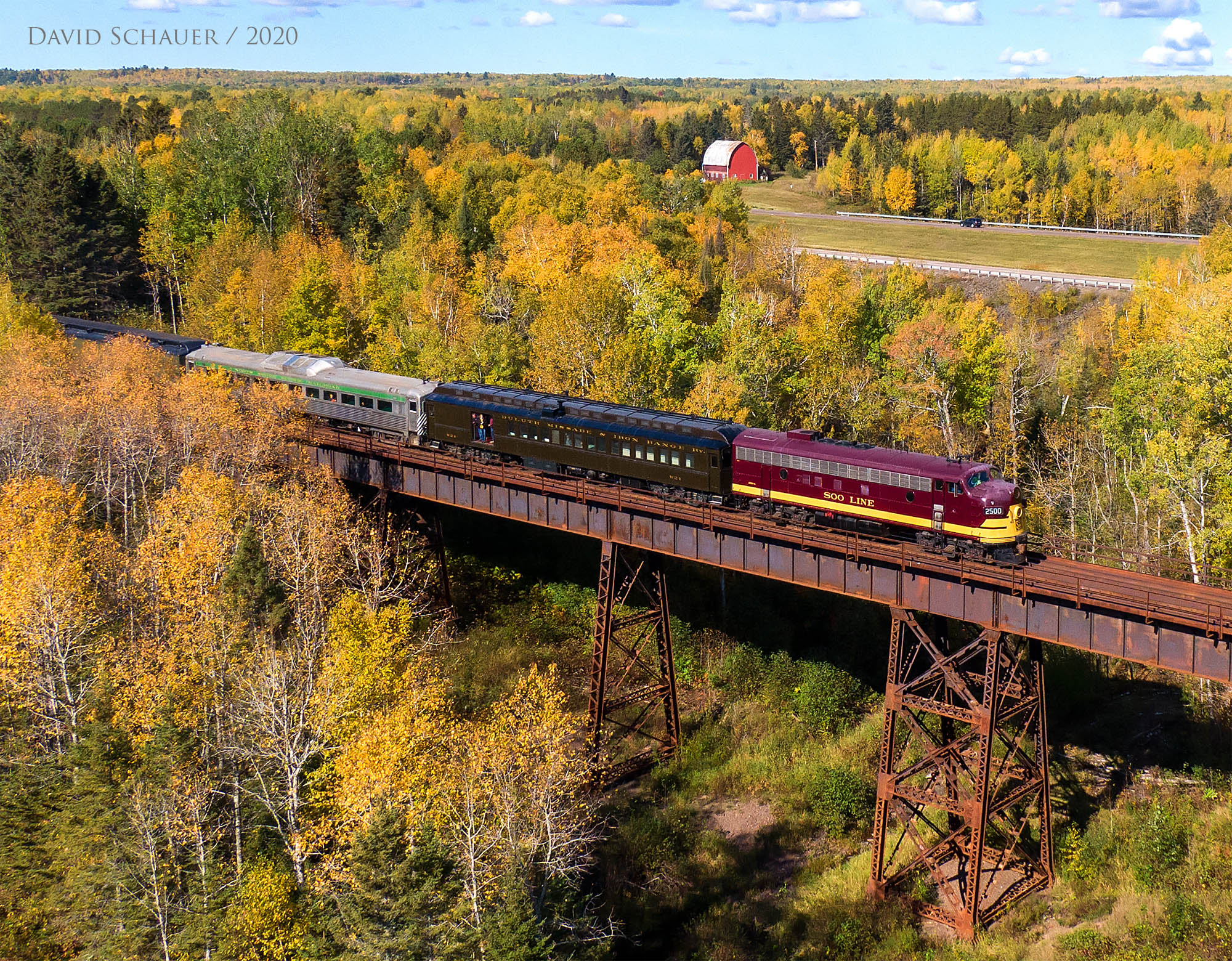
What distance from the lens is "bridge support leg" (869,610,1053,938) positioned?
36.0 m

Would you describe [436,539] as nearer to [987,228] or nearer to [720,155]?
[987,228]

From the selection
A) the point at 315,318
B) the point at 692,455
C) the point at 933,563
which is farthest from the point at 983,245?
the point at 933,563

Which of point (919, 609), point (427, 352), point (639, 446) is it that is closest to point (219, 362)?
point (427, 352)

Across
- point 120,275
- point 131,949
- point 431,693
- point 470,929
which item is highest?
point 120,275

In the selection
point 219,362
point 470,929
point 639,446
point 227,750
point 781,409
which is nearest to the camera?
point 470,929

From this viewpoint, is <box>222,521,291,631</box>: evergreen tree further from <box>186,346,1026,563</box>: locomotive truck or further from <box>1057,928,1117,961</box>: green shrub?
<box>1057,928,1117,961</box>: green shrub

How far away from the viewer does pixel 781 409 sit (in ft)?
235

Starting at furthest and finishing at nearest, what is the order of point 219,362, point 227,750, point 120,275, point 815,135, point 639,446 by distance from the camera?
point 815,135 < point 120,275 < point 219,362 < point 639,446 < point 227,750

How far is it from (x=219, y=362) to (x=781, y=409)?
120 feet

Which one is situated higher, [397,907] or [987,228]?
[987,228]

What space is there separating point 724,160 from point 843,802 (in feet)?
463

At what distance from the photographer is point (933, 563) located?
36375 millimetres

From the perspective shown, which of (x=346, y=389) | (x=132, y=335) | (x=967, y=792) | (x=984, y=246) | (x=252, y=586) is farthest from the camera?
A: (x=984, y=246)

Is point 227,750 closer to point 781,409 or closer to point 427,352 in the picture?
point 427,352
